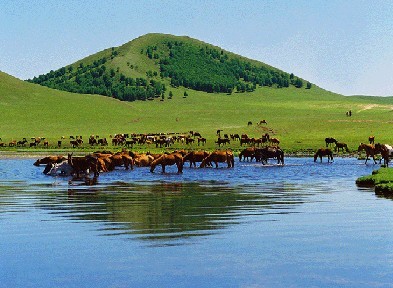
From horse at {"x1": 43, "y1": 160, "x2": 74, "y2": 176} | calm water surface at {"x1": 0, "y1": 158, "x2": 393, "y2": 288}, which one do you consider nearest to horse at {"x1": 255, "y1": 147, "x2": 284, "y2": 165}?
horse at {"x1": 43, "y1": 160, "x2": 74, "y2": 176}

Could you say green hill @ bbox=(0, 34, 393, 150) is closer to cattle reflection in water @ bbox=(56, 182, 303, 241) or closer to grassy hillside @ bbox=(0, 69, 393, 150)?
grassy hillside @ bbox=(0, 69, 393, 150)

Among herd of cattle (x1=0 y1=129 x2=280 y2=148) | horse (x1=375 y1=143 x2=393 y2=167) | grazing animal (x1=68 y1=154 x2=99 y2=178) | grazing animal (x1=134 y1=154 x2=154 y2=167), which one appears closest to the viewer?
grazing animal (x1=68 y1=154 x2=99 y2=178)

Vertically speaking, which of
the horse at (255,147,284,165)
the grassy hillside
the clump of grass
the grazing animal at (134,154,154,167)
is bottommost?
the clump of grass

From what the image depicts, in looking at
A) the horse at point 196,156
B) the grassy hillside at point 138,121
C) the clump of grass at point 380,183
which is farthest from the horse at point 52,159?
the grassy hillside at point 138,121

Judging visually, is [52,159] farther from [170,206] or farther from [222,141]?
[222,141]

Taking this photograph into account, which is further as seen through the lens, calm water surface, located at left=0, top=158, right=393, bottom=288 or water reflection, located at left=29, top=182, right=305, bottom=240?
water reflection, located at left=29, top=182, right=305, bottom=240

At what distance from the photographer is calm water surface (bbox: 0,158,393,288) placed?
11266mm

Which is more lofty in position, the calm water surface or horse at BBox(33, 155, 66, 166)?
horse at BBox(33, 155, 66, 166)

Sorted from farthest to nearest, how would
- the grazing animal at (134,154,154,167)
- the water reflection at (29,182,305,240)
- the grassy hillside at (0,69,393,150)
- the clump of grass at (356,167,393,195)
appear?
1. the grassy hillside at (0,69,393,150)
2. the grazing animal at (134,154,154,167)
3. the clump of grass at (356,167,393,195)
4. the water reflection at (29,182,305,240)

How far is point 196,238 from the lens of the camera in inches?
585

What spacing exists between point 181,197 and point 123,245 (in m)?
10.8

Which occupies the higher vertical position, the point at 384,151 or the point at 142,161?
the point at 384,151

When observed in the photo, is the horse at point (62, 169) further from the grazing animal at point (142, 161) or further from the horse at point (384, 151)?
the horse at point (384, 151)

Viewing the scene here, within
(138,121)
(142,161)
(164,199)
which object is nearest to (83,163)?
(142,161)
